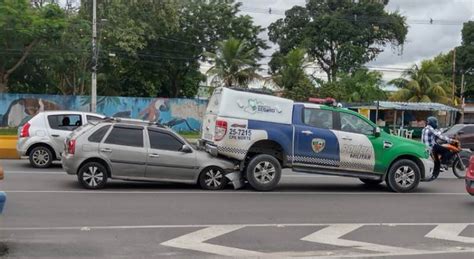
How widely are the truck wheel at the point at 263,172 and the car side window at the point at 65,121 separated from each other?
5788mm

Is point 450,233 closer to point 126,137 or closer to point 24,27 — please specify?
point 126,137

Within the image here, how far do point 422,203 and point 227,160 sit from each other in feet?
13.5

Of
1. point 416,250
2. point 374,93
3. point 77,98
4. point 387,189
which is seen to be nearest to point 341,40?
point 374,93

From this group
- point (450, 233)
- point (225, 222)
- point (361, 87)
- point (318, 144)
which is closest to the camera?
point (450, 233)

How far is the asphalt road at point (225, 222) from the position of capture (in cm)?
733

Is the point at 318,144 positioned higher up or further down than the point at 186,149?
higher up

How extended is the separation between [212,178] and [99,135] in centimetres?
253

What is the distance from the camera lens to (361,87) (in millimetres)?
51812

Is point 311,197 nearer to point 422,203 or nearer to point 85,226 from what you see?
point 422,203

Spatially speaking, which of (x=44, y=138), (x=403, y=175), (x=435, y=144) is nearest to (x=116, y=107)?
(x=44, y=138)

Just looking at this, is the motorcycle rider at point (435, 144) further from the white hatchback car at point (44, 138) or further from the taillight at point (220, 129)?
the white hatchback car at point (44, 138)

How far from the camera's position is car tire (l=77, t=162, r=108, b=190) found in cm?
1209

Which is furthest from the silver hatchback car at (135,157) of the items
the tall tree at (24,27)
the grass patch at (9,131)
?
→ the tall tree at (24,27)

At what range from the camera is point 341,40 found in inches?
2365
